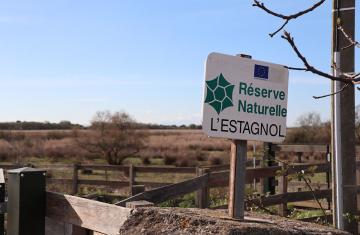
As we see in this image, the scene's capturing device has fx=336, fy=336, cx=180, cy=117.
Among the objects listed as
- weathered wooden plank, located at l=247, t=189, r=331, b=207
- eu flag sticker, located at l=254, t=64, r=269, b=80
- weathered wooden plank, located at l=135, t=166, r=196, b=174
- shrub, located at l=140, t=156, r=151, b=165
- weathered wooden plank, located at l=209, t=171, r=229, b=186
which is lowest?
shrub, located at l=140, t=156, r=151, b=165

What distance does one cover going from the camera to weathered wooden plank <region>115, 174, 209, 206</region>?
3.98m

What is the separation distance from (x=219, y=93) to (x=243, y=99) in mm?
215

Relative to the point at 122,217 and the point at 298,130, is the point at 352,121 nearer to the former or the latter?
the point at 122,217

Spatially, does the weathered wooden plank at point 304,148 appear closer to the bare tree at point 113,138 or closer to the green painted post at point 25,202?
the green painted post at point 25,202

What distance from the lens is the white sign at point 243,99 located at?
8.75 ft

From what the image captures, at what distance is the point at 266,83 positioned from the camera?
2.84m

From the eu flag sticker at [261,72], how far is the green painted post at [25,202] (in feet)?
6.50

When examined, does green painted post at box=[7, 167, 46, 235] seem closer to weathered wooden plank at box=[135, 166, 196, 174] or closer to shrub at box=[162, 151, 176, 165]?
weathered wooden plank at box=[135, 166, 196, 174]

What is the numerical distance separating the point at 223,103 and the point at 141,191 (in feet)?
6.00

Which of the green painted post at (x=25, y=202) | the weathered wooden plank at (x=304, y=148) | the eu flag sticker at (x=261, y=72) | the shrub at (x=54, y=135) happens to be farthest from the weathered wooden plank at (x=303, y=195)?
the shrub at (x=54, y=135)

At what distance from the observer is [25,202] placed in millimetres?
2691

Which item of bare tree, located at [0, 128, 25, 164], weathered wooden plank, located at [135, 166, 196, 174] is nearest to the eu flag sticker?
weathered wooden plank, located at [135, 166, 196, 174]

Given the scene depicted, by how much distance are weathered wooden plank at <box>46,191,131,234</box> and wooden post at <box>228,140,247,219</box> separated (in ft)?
2.93

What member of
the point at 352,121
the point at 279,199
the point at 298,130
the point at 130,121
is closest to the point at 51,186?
the point at 279,199
